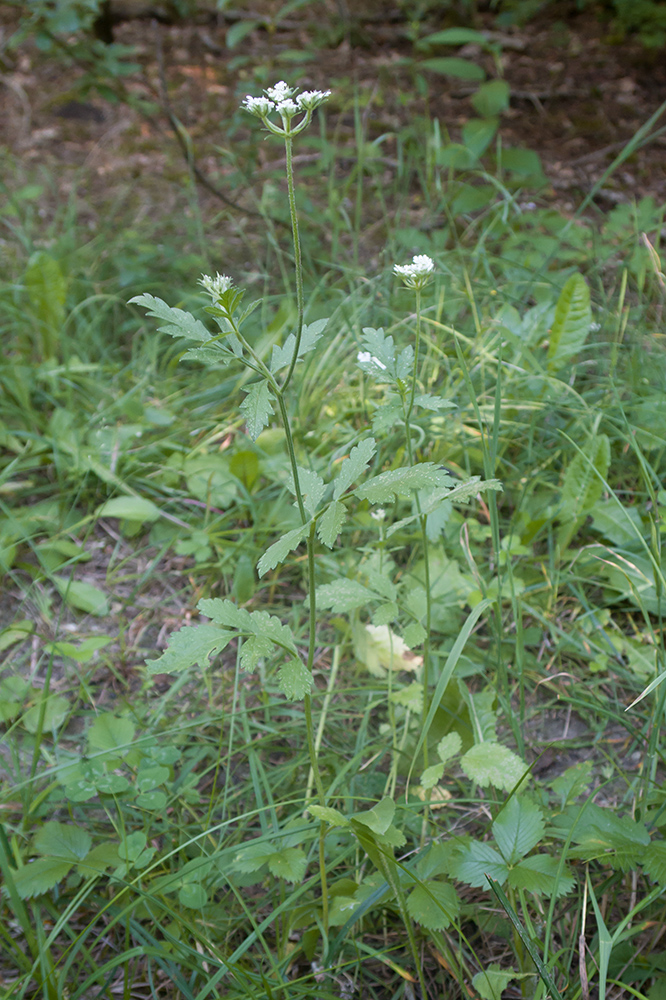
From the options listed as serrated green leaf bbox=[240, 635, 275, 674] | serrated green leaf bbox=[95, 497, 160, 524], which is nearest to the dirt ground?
serrated green leaf bbox=[95, 497, 160, 524]

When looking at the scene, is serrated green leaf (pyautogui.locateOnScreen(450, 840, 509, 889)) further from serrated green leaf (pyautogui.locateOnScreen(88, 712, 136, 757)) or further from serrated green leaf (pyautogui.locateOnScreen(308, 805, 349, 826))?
serrated green leaf (pyautogui.locateOnScreen(88, 712, 136, 757))

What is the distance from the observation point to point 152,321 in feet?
8.02

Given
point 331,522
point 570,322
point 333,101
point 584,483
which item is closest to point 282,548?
point 331,522

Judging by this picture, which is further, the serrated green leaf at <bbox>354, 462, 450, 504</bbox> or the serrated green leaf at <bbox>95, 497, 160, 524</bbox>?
the serrated green leaf at <bbox>95, 497, 160, 524</bbox>

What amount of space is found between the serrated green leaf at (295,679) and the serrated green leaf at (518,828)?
1.21 ft

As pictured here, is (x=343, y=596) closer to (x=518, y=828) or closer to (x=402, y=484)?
(x=402, y=484)

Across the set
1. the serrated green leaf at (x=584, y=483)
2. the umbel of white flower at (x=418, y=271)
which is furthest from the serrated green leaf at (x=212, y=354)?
the serrated green leaf at (x=584, y=483)

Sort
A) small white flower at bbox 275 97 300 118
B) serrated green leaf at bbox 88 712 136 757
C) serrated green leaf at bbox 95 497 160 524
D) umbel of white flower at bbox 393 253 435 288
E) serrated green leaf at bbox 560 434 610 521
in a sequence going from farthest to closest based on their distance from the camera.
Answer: serrated green leaf at bbox 95 497 160 524
serrated green leaf at bbox 560 434 610 521
serrated green leaf at bbox 88 712 136 757
umbel of white flower at bbox 393 253 435 288
small white flower at bbox 275 97 300 118

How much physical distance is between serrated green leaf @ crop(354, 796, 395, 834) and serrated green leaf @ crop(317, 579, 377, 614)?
0.28m

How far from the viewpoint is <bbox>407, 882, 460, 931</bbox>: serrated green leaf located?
3.11 ft

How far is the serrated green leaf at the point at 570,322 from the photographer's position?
5.95 ft

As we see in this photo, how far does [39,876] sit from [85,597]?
0.70 metres

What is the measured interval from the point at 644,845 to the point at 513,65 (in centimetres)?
380

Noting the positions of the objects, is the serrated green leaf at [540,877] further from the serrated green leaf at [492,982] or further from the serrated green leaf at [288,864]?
the serrated green leaf at [288,864]
